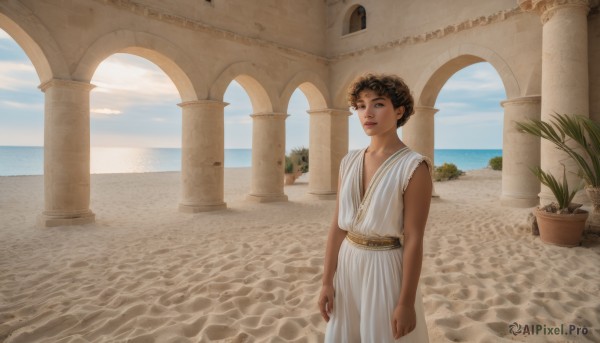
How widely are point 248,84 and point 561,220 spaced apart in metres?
7.91

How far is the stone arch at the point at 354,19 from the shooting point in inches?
435

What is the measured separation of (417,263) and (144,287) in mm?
3123

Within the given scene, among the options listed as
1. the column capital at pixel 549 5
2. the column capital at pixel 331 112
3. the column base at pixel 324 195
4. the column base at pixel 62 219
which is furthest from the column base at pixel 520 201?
the column base at pixel 62 219

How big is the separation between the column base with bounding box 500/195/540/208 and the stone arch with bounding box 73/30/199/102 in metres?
7.73

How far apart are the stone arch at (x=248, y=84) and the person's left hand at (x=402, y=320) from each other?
8.22m

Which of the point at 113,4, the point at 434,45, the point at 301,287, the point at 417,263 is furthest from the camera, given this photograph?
the point at 434,45

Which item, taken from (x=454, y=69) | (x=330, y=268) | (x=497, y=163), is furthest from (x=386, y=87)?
(x=497, y=163)

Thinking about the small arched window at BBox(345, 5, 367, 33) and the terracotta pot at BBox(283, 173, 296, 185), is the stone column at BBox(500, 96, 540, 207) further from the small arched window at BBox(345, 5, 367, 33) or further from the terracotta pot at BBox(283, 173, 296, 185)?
the terracotta pot at BBox(283, 173, 296, 185)

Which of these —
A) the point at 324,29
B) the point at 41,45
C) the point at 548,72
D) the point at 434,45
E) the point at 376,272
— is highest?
the point at 324,29

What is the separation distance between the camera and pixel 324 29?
37.7 ft

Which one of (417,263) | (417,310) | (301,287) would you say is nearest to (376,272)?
(417,263)

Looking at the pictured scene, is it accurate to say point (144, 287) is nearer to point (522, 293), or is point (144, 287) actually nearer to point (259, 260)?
point (259, 260)

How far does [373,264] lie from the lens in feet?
4.96

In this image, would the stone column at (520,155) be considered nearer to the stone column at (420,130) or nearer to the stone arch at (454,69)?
the stone arch at (454,69)
